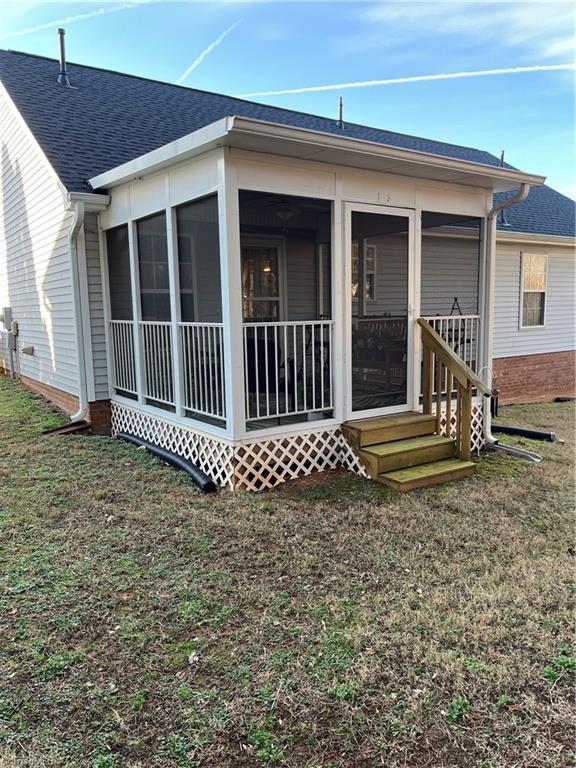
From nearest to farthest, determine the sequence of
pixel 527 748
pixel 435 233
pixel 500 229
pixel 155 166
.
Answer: pixel 527 748, pixel 155 166, pixel 435 233, pixel 500 229

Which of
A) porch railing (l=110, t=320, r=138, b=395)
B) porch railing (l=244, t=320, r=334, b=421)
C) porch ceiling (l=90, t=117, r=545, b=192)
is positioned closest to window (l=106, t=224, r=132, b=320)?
porch railing (l=110, t=320, r=138, b=395)

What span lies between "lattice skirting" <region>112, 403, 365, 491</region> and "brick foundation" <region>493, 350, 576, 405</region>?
6.07 m

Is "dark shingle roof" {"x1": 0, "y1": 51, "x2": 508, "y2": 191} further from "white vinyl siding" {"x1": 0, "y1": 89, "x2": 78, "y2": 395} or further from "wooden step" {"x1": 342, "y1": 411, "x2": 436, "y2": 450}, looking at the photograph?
"wooden step" {"x1": 342, "y1": 411, "x2": 436, "y2": 450}

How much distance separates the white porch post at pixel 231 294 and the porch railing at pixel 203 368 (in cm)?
18

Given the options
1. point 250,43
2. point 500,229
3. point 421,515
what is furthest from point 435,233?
point 421,515

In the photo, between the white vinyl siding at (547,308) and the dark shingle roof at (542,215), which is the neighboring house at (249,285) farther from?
the dark shingle roof at (542,215)

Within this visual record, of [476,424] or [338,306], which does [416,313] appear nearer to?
[338,306]

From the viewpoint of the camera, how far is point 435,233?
943 cm

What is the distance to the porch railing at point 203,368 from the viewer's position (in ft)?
16.4

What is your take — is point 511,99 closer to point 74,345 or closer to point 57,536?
point 74,345

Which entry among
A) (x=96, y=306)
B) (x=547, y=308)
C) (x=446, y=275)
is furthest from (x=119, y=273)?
(x=547, y=308)

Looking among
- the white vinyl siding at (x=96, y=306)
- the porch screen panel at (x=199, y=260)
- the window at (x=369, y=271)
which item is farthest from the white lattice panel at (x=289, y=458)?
the white vinyl siding at (x=96, y=306)

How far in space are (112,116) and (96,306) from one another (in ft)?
11.8

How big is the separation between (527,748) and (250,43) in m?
10.5
